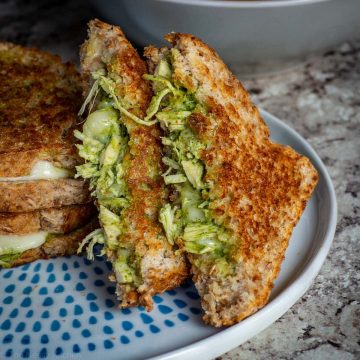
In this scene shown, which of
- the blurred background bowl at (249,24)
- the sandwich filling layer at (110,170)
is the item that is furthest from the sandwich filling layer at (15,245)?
the blurred background bowl at (249,24)

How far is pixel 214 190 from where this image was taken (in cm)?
237

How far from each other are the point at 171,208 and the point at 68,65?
50.1 inches

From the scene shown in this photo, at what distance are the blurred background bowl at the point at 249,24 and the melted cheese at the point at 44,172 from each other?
132cm

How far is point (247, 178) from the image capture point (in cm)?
251

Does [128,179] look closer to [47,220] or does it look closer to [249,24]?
[47,220]

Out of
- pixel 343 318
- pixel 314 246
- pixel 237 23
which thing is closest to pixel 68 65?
pixel 237 23

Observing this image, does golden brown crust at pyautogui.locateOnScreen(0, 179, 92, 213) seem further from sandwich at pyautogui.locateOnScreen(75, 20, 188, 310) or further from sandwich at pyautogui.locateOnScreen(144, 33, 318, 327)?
sandwich at pyautogui.locateOnScreen(144, 33, 318, 327)

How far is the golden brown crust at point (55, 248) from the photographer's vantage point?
2822mm

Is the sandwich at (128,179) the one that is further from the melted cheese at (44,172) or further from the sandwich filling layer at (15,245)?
the sandwich filling layer at (15,245)

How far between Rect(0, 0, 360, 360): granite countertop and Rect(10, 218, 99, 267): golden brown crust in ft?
2.96

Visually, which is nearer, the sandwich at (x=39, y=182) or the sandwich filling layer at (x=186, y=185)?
the sandwich filling layer at (x=186, y=185)

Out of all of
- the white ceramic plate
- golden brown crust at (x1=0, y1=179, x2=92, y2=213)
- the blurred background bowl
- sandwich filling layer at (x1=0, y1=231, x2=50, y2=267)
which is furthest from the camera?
the blurred background bowl

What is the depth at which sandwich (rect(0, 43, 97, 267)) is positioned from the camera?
106 inches

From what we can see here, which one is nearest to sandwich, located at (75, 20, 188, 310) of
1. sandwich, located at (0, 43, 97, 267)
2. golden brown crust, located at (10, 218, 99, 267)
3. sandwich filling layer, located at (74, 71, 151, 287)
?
sandwich filling layer, located at (74, 71, 151, 287)
